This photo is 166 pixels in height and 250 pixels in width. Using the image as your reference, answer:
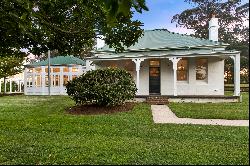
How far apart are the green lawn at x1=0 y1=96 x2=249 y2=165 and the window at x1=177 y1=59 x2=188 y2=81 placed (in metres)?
13.9

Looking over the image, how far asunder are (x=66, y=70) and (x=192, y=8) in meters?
24.6

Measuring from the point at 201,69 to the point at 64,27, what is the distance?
18.1 m

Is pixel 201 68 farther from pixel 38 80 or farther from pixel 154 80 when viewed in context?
pixel 38 80

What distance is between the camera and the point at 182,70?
26.6m

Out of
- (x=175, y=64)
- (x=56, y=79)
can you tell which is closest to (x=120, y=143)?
(x=175, y=64)

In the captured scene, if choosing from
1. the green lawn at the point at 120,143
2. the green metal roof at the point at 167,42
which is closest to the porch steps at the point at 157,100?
the green metal roof at the point at 167,42

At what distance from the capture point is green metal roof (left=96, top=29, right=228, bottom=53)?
26859 mm

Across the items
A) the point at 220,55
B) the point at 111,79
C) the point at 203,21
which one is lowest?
the point at 111,79

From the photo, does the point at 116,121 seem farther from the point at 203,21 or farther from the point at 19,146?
the point at 203,21

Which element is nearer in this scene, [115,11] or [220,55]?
[115,11]

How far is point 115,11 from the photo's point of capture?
299 cm

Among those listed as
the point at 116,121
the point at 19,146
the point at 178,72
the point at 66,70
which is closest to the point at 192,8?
the point at 66,70

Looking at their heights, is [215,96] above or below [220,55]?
below

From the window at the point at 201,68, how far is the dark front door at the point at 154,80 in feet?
9.11
